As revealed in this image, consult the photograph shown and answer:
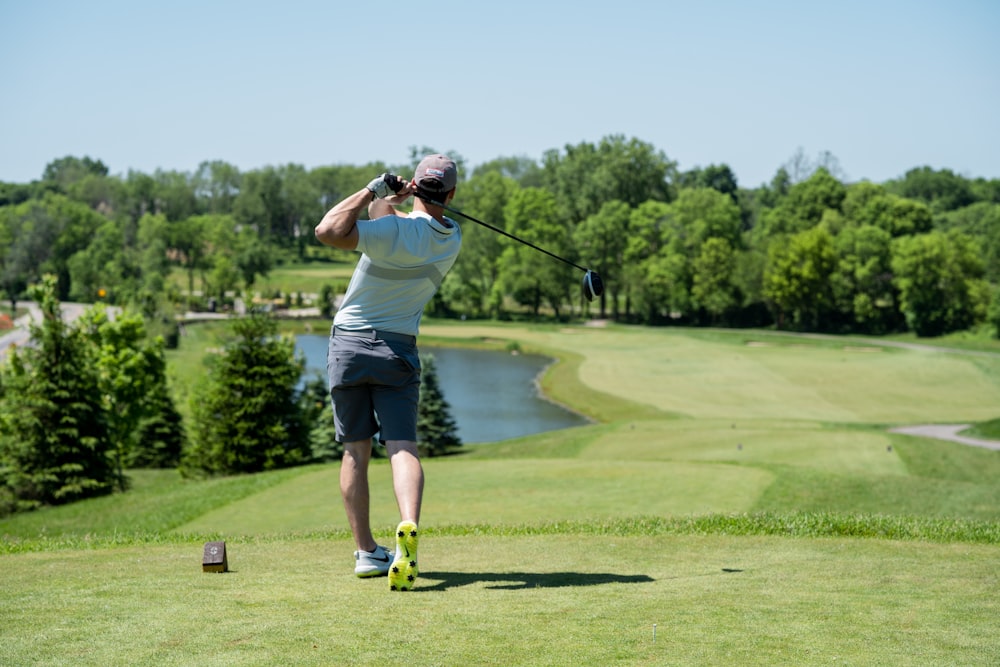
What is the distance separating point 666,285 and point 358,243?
102 meters

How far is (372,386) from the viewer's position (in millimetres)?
6891

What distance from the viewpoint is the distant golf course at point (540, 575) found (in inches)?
183

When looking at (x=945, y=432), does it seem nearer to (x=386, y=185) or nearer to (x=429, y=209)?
(x=429, y=209)

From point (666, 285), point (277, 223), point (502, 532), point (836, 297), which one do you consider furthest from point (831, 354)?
point (277, 223)

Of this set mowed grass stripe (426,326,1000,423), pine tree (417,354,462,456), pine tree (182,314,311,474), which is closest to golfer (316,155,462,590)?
pine tree (182,314,311,474)

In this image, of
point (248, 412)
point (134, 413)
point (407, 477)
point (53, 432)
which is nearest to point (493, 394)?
point (134, 413)

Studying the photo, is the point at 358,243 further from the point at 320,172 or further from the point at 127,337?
the point at 320,172

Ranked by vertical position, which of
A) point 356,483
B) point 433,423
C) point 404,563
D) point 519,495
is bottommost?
point 433,423

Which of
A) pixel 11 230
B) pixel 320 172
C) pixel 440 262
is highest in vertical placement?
pixel 320 172

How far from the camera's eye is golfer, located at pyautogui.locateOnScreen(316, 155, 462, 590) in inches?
262

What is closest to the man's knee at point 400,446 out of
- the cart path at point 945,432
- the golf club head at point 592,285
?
the golf club head at point 592,285

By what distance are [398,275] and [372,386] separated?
31.0 inches

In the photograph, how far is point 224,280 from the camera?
12719 centimetres

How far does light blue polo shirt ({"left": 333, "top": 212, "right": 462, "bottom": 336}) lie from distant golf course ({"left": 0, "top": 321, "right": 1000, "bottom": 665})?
1737mm
